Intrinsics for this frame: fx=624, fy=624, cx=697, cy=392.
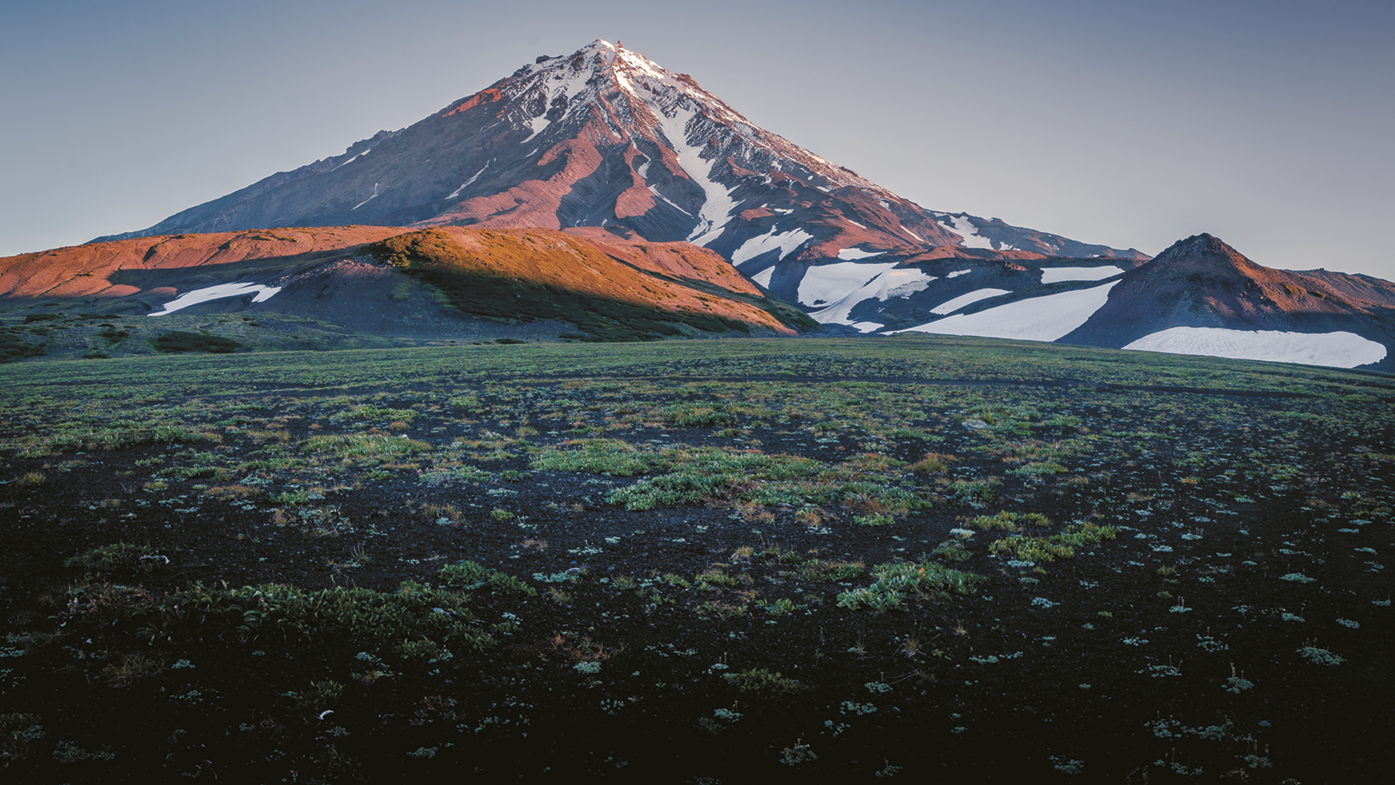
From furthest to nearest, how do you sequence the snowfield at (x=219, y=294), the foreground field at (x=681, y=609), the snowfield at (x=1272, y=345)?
the snowfield at (x=219, y=294), the snowfield at (x=1272, y=345), the foreground field at (x=681, y=609)

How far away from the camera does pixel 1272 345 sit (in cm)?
14300

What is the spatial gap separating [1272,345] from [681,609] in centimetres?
18741

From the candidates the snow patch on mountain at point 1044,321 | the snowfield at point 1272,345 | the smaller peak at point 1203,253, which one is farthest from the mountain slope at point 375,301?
the smaller peak at point 1203,253

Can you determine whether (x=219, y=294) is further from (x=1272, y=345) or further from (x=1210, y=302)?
(x=1210, y=302)

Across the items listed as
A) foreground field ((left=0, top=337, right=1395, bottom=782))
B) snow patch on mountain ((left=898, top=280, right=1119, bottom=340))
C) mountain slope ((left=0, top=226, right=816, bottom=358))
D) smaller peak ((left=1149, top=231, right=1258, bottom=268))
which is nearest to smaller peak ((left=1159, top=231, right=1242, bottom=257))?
smaller peak ((left=1149, top=231, right=1258, bottom=268))

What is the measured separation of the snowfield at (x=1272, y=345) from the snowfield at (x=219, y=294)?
204349mm

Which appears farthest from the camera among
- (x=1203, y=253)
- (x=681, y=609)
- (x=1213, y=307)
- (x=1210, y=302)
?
(x=1203, y=253)

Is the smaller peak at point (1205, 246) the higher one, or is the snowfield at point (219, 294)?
the smaller peak at point (1205, 246)

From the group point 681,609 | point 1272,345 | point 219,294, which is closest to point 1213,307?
point 1272,345

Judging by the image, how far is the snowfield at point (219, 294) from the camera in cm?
14650

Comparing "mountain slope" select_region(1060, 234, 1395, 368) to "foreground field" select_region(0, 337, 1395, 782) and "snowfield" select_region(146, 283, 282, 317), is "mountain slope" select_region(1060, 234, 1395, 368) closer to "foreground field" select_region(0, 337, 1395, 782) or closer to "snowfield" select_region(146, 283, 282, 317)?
"foreground field" select_region(0, 337, 1395, 782)

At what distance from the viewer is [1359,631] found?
10.2m

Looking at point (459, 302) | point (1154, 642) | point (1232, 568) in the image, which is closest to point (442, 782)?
point (1154, 642)

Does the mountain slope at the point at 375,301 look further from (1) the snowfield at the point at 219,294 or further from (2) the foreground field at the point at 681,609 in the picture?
(2) the foreground field at the point at 681,609
